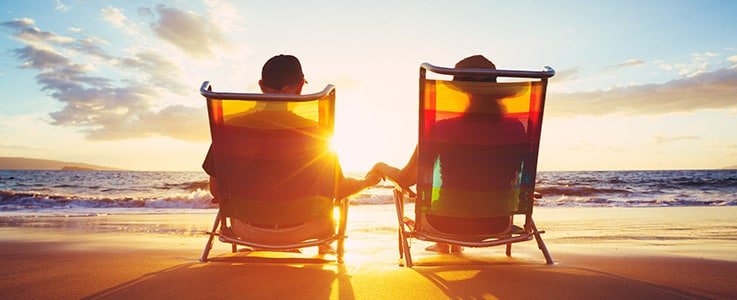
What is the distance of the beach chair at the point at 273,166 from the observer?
121 inches

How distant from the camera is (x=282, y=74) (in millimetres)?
3203

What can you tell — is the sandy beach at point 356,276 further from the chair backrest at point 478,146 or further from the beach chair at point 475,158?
the chair backrest at point 478,146

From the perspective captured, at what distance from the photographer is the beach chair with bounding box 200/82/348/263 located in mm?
3086

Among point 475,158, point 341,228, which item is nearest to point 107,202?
point 341,228

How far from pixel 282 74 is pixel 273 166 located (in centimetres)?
68

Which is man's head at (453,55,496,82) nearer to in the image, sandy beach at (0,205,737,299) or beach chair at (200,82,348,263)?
beach chair at (200,82,348,263)

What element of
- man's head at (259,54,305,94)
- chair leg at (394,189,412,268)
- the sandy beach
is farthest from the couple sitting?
chair leg at (394,189,412,268)

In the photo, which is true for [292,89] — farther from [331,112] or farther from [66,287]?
[66,287]

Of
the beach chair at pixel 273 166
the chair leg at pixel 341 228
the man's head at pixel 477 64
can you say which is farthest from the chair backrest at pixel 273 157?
the man's head at pixel 477 64

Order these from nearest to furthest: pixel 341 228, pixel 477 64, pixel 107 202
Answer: pixel 477 64 < pixel 341 228 < pixel 107 202

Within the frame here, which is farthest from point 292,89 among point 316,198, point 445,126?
point 445,126

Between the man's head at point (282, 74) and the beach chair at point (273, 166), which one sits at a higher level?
the man's head at point (282, 74)

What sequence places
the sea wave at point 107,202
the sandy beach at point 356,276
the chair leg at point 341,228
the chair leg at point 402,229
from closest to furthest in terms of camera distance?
the sandy beach at point 356,276
the chair leg at point 402,229
the chair leg at point 341,228
the sea wave at point 107,202

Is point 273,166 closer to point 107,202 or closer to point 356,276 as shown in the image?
point 356,276
